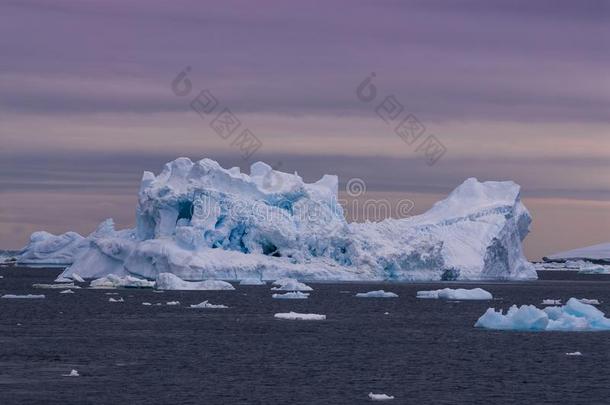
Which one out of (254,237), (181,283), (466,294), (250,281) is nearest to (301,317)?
(466,294)

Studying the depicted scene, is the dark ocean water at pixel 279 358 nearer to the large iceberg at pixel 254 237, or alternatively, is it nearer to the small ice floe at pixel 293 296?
the small ice floe at pixel 293 296

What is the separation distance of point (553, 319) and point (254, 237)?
25544mm

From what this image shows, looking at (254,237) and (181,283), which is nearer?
(181,283)

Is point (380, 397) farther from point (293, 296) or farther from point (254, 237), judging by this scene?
point (254, 237)

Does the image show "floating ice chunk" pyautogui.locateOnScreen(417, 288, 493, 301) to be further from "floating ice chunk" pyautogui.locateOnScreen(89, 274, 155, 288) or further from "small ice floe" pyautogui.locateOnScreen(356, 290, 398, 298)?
"floating ice chunk" pyautogui.locateOnScreen(89, 274, 155, 288)

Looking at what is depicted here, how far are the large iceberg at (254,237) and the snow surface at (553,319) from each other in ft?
76.8

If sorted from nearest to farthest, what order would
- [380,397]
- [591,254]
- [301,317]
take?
[380,397] < [301,317] < [591,254]

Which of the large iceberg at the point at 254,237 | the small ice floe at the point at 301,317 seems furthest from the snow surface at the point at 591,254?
the small ice floe at the point at 301,317

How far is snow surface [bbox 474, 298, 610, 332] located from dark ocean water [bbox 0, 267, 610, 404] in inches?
16.1

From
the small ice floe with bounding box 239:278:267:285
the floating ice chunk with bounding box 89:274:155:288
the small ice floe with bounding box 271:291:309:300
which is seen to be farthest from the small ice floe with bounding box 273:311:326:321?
the small ice floe with bounding box 239:278:267:285

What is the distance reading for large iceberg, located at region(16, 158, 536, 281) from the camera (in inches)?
2325

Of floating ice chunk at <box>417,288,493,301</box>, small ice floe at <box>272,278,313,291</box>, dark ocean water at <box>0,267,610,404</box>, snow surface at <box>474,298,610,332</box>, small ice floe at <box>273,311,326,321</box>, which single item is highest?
small ice floe at <box>272,278,313,291</box>

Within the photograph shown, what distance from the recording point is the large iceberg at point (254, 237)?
59062mm

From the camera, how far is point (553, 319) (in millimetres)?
37844
